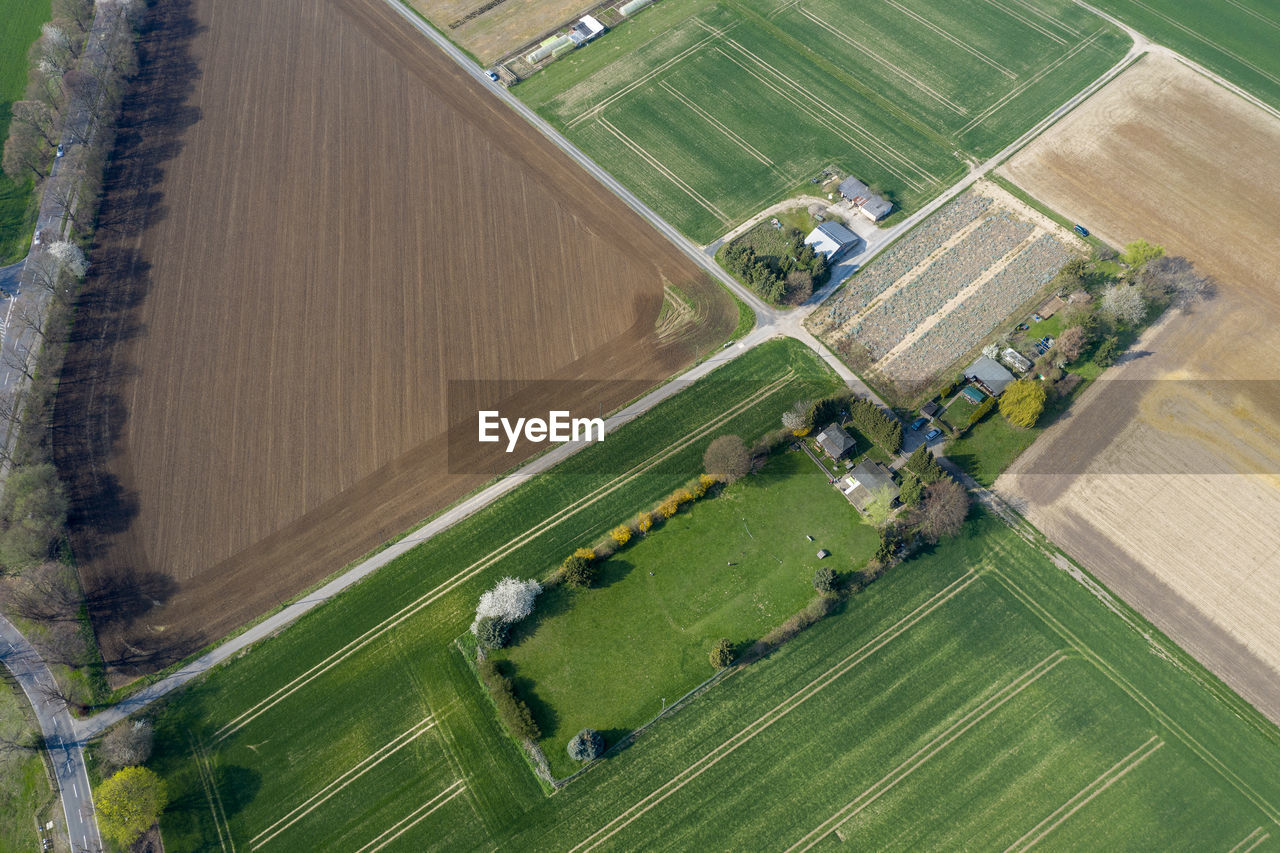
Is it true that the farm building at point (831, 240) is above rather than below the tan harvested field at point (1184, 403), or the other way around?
above

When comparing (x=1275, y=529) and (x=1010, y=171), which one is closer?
(x=1275, y=529)

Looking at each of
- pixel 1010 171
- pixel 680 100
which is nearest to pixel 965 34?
pixel 1010 171

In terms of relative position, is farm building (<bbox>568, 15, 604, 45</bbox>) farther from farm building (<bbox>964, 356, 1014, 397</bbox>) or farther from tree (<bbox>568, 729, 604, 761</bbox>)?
tree (<bbox>568, 729, 604, 761</bbox>)

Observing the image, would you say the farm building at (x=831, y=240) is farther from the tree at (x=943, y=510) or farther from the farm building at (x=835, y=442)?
the tree at (x=943, y=510)

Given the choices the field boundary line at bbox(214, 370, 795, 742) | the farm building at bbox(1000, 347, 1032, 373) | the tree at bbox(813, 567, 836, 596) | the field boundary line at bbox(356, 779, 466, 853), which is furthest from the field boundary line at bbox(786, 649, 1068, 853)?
the field boundary line at bbox(214, 370, 795, 742)

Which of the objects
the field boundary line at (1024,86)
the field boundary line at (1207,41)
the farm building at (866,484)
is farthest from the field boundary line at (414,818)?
the field boundary line at (1207,41)

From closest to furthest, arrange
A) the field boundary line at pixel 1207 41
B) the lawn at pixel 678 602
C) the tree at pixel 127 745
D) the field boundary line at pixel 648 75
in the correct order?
the tree at pixel 127 745, the lawn at pixel 678 602, the field boundary line at pixel 648 75, the field boundary line at pixel 1207 41

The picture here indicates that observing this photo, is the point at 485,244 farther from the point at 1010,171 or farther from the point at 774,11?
the point at 1010,171

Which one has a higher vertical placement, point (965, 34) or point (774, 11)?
point (774, 11)
